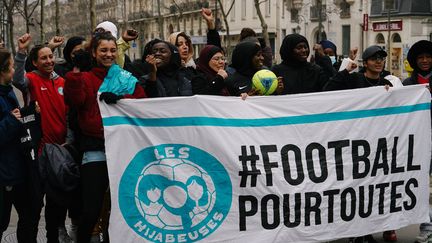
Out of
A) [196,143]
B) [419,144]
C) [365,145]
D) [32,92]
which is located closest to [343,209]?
[365,145]

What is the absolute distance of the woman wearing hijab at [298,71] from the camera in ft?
21.3

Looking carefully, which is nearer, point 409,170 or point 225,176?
point 225,176

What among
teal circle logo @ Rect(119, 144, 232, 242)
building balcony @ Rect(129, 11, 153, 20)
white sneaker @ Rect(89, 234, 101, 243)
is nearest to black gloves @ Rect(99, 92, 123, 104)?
teal circle logo @ Rect(119, 144, 232, 242)

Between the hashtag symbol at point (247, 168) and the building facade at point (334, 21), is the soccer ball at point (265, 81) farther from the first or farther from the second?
the building facade at point (334, 21)

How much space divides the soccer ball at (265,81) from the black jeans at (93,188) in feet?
4.64

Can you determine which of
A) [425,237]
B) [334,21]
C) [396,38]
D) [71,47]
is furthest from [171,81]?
[334,21]

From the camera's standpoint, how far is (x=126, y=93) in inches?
216

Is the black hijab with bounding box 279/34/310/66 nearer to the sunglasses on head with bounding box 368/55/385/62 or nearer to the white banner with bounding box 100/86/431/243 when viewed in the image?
the sunglasses on head with bounding box 368/55/385/62

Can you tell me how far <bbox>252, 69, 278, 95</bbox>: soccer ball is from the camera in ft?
19.4

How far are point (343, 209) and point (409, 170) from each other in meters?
0.75

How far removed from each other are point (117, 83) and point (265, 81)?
1.24 metres

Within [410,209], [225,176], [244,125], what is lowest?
[410,209]

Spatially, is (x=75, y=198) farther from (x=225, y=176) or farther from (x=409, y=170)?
(x=409, y=170)

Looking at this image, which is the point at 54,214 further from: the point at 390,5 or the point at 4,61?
the point at 390,5
